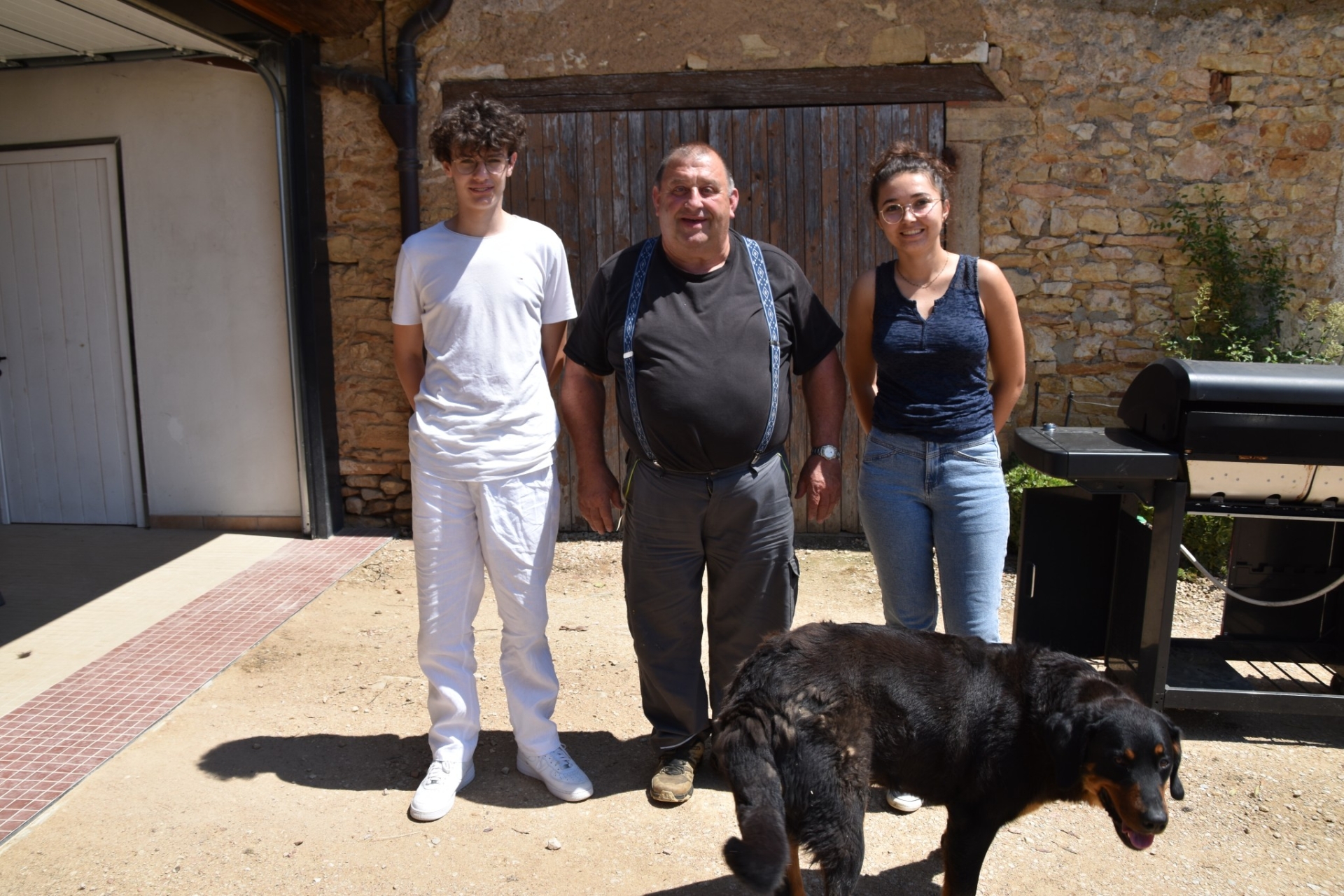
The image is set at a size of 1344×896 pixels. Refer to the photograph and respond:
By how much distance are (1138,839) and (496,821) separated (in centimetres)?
187

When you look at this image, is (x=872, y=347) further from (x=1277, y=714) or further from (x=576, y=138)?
(x=576, y=138)

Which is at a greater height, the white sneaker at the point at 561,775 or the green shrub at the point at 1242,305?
the green shrub at the point at 1242,305

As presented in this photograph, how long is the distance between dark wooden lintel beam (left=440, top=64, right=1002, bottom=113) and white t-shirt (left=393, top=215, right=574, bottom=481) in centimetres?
310

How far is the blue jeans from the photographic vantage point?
295 centimetres

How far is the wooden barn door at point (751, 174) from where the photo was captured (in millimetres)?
5934

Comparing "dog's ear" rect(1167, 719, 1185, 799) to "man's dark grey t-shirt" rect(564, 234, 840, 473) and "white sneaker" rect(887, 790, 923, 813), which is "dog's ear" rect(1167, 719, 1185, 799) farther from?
"man's dark grey t-shirt" rect(564, 234, 840, 473)

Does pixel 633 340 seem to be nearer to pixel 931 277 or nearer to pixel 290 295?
pixel 931 277

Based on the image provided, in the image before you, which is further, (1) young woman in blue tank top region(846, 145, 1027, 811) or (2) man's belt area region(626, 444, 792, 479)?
(2) man's belt area region(626, 444, 792, 479)

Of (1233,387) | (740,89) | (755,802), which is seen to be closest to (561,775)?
(755,802)

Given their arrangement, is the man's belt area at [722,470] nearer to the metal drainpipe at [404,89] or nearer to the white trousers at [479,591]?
the white trousers at [479,591]

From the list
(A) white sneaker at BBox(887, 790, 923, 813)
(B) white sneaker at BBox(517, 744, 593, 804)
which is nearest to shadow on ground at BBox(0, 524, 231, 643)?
(B) white sneaker at BBox(517, 744, 593, 804)

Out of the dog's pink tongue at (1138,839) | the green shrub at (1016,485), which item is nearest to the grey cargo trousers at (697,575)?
the dog's pink tongue at (1138,839)

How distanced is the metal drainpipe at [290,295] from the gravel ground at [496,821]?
2078 millimetres

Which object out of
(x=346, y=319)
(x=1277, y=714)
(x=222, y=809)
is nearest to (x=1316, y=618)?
(x=1277, y=714)
